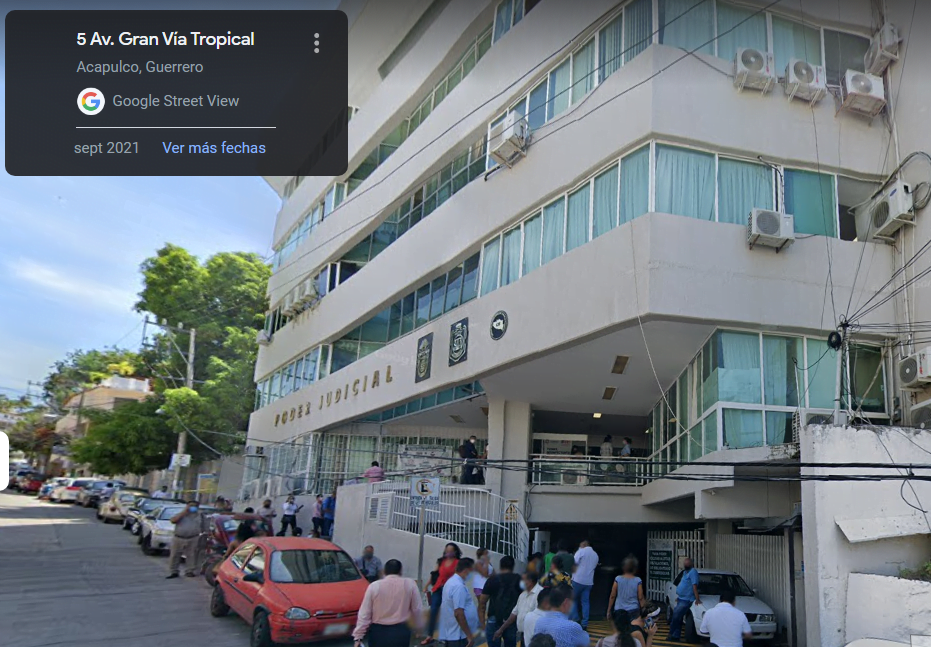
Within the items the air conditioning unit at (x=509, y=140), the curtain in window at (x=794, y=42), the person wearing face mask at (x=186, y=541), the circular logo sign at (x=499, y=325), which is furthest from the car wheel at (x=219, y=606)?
the curtain in window at (x=794, y=42)

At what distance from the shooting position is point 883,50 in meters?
14.3

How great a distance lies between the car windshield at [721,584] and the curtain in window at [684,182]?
6289 mm

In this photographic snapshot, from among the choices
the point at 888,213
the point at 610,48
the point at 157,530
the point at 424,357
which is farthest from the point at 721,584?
the point at 157,530

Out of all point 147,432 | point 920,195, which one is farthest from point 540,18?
point 147,432

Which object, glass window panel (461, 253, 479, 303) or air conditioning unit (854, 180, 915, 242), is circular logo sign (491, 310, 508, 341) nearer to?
glass window panel (461, 253, 479, 303)

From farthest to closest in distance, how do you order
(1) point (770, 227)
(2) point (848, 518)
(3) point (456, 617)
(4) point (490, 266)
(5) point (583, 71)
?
(4) point (490, 266), (5) point (583, 71), (1) point (770, 227), (2) point (848, 518), (3) point (456, 617)

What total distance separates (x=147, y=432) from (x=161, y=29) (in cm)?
3761

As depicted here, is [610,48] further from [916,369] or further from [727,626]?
[727,626]

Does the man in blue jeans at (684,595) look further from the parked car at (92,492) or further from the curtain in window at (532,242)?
the parked car at (92,492)

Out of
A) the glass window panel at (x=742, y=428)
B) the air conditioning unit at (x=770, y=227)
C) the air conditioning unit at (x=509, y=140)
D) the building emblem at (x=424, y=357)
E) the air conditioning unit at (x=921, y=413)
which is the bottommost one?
the glass window panel at (x=742, y=428)

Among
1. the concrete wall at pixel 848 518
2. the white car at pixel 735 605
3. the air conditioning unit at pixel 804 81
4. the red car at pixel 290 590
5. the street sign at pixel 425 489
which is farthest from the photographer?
the air conditioning unit at pixel 804 81

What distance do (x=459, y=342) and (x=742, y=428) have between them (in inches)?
279

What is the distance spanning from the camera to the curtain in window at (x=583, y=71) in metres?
15.0

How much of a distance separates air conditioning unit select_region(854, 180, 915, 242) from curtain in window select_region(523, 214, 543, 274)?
19.9ft
